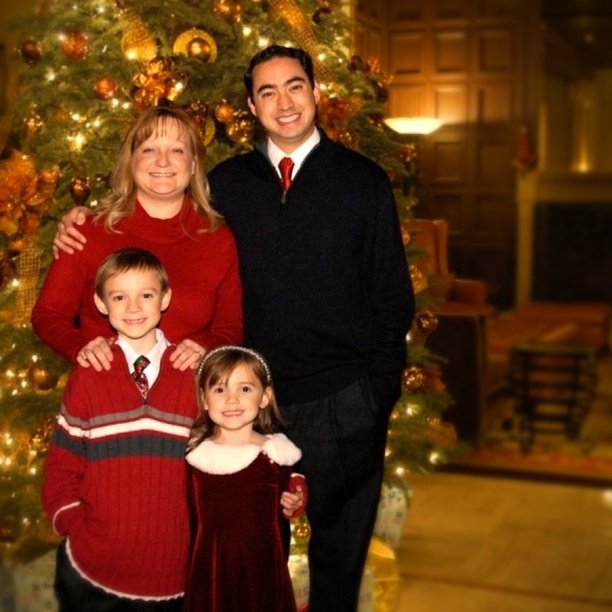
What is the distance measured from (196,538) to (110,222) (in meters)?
0.60

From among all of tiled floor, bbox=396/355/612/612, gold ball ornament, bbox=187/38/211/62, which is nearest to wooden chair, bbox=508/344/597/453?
tiled floor, bbox=396/355/612/612

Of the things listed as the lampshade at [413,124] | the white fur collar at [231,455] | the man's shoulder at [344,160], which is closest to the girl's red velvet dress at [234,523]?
the white fur collar at [231,455]

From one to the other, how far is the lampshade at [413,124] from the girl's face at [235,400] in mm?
1576

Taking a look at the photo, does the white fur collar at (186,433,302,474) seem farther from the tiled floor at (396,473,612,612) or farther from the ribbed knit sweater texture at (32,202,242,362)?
the tiled floor at (396,473,612,612)

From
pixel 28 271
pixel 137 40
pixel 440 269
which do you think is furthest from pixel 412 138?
pixel 28 271

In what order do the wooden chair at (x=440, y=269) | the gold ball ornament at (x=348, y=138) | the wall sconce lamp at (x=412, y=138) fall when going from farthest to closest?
the wall sconce lamp at (x=412, y=138), the wooden chair at (x=440, y=269), the gold ball ornament at (x=348, y=138)

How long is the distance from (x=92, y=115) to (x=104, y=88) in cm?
13

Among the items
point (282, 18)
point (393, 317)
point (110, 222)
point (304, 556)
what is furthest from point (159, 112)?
point (304, 556)

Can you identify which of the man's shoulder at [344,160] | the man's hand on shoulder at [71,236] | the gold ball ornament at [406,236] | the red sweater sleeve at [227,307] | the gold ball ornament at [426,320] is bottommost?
the gold ball ornament at [426,320]

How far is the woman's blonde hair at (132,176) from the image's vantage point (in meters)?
1.99

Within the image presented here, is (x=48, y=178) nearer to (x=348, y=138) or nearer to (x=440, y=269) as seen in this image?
(x=348, y=138)

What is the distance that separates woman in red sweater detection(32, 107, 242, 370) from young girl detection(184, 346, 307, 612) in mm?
97

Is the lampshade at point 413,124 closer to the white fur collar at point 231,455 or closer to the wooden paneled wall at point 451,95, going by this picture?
the wooden paneled wall at point 451,95

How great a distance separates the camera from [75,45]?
2828 millimetres
